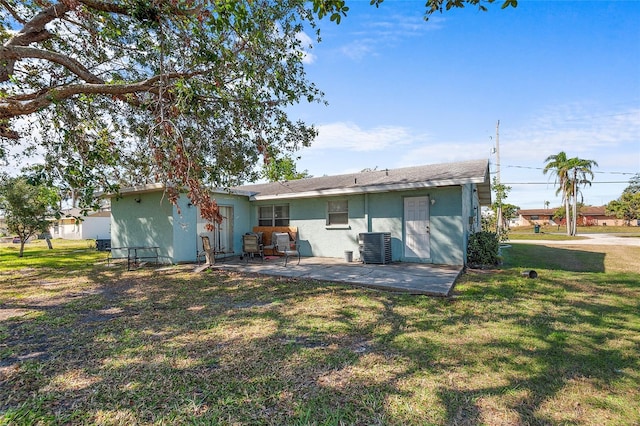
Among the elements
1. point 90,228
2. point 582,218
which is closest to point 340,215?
point 90,228

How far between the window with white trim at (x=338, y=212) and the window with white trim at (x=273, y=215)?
2005mm

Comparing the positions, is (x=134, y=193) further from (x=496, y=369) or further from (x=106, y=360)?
(x=496, y=369)

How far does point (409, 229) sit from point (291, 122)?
509 cm

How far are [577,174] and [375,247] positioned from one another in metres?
30.6

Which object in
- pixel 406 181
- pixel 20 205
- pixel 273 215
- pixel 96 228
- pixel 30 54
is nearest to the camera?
pixel 30 54

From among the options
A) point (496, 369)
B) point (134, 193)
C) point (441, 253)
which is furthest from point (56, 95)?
point (441, 253)

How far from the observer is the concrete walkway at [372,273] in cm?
654

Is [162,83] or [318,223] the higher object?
[162,83]

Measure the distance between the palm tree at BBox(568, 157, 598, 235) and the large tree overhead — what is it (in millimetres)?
31736

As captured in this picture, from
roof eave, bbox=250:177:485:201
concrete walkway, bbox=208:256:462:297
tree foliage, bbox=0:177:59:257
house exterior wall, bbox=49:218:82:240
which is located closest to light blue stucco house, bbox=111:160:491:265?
roof eave, bbox=250:177:485:201

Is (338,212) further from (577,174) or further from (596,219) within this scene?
(596,219)

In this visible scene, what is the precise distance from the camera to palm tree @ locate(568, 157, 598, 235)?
28312 mm

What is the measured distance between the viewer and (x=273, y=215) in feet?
42.0

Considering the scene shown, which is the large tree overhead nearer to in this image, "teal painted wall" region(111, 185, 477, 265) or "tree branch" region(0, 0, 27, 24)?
"tree branch" region(0, 0, 27, 24)
